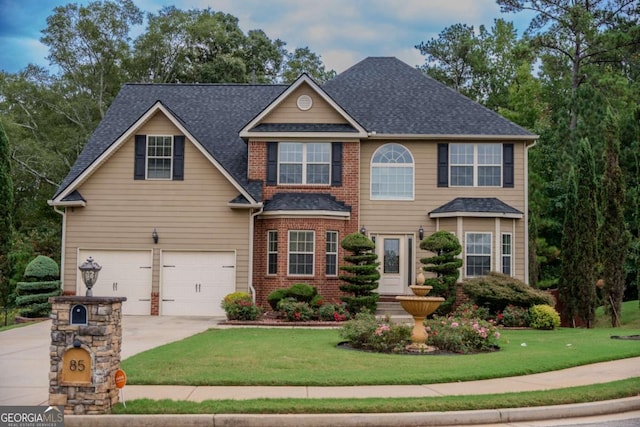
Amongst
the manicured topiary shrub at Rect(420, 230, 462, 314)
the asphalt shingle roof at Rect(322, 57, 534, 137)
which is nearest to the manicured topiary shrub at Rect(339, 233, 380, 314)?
the manicured topiary shrub at Rect(420, 230, 462, 314)

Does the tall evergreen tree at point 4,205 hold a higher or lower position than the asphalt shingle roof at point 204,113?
lower

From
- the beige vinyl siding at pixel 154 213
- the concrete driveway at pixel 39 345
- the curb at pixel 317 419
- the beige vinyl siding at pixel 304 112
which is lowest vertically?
the concrete driveway at pixel 39 345

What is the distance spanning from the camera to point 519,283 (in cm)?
2203

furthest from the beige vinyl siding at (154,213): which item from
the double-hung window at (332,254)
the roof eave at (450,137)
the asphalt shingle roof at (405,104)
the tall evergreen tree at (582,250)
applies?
the tall evergreen tree at (582,250)

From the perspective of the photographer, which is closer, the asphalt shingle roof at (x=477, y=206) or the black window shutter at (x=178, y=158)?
the black window shutter at (x=178, y=158)

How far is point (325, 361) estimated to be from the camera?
1275 centimetres

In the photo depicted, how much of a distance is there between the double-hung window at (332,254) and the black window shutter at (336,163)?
1.85 m

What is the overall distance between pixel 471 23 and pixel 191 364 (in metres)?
42.9

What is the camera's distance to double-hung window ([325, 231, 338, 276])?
23964 mm

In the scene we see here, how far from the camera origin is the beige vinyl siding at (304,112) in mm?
24547

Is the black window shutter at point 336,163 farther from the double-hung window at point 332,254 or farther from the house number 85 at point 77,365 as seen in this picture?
the house number 85 at point 77,365

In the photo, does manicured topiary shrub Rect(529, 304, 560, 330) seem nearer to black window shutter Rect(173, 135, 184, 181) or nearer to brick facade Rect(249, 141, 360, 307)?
brick facade Rect(249, 141, 360, 307)

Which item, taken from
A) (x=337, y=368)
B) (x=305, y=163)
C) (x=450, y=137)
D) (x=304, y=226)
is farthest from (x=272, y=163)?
(x=337, y=368)

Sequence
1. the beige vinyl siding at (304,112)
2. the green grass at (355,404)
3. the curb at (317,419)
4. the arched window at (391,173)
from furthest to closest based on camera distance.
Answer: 1. the arched window at (391,173)
2. the beige vinyl siding at (304,112)
3. the green grass at (355,404)
4. the curb at (317,419)
